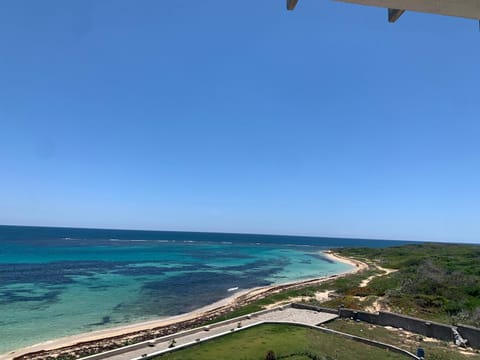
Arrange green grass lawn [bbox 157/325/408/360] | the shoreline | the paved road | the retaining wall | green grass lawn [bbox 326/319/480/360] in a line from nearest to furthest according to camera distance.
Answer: green grass lawn [bbox 157/325/408/360] → green grass lawn [bbox 326/319/480/360] → the paved road → the retaining wall → the shoreline

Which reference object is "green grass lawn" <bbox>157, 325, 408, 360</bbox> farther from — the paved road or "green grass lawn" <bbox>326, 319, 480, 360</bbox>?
"green grass lawn" <bbox>326, 319, 480, 360</bbox>

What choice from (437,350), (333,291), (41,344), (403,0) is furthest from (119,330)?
(403,0)

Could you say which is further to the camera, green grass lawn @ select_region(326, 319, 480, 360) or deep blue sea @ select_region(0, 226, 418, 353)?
deep blue sea @ select_region(0, 226, 418, 353)

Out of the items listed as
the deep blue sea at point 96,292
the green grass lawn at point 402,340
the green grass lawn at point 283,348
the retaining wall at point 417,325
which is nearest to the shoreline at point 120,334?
the deep blue sea at point 96,292

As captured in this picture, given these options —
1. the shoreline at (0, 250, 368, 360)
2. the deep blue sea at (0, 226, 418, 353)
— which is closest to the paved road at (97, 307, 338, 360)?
the shoreline at (0, 250, 368, 360)

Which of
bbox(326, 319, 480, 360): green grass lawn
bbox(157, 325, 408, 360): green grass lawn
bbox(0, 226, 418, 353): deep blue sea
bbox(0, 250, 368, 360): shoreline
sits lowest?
bbox(0, 226, 418, 353): deep blue sea
